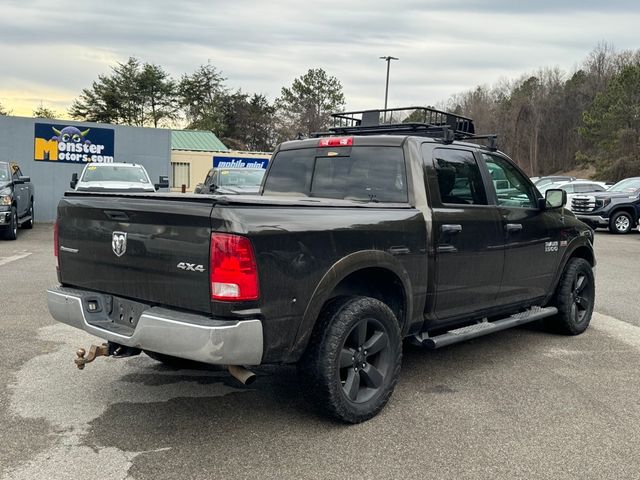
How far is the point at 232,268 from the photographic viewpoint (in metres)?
3.25

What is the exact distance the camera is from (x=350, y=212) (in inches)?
156

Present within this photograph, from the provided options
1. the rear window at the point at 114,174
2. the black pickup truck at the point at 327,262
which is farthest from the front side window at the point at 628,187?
the black pickup truck at the point at 327,262

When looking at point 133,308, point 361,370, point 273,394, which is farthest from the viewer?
point 273,394

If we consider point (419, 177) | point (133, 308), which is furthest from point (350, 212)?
point (133, 308)

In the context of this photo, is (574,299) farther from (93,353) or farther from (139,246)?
(93,353)

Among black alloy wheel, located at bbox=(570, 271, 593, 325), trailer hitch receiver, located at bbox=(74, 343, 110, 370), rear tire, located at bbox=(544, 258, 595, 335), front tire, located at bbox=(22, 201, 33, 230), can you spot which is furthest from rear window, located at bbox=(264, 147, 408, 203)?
front tire, located at bbox=(22, 201, 33, 230)

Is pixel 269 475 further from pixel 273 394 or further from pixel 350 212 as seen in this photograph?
pixel 350 212

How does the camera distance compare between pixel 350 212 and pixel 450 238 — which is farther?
pixel 450 238

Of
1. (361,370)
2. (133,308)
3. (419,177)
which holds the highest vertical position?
(419,177)

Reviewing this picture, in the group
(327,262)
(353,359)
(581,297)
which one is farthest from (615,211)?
(327,262)

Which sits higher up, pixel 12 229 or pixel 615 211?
pixel 615 211

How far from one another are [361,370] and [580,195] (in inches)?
758

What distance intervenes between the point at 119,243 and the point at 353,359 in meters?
1.61

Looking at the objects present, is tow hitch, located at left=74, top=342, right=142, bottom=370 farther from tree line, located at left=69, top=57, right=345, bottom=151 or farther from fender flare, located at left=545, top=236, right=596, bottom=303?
tree line, located at left=69, top=57, right=345, bottom=151
